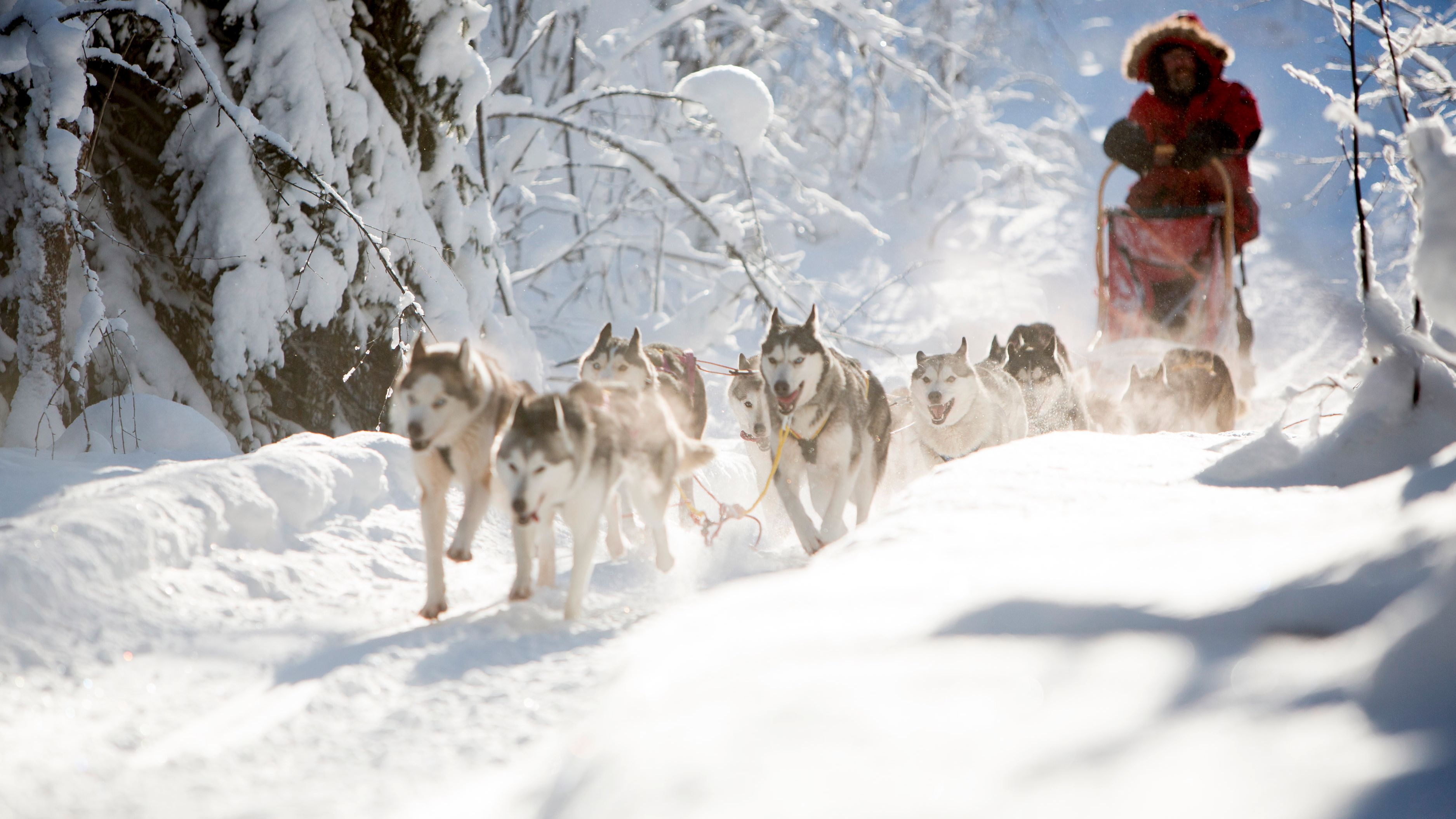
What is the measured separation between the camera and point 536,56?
9.89 metres

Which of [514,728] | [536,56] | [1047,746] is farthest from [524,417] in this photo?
[536,56]

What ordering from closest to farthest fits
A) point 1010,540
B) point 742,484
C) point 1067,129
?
point 1010,540 < point 742,484 < point 1067,129

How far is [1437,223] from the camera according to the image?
1716mm

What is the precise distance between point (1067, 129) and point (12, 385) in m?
23.2

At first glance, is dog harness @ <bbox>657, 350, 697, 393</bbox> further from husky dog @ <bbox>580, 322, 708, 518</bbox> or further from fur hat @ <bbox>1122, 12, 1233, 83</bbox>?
fur hat @ <bbox>1122, 12, 1233, 83</bbox>

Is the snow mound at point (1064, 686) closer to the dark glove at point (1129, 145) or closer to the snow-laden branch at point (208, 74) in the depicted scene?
the snow-laden branch at point (208, 74)

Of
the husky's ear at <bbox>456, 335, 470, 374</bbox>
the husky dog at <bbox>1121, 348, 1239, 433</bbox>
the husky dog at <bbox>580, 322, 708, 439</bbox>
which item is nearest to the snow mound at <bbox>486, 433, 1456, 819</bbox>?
the husky's ear at <bbox>456, 335, 470, 374</bbox>

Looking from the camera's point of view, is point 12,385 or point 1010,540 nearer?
point 1010,540

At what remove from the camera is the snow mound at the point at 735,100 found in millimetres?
6527

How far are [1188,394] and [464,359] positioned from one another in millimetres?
4883

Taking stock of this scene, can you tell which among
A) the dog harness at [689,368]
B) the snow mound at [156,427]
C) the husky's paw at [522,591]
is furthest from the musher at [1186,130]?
the snow mound at [156,427]

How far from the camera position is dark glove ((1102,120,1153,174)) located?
648 cm

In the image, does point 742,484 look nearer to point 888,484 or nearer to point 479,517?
point 888,484

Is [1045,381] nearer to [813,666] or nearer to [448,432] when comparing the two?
[448,432]
